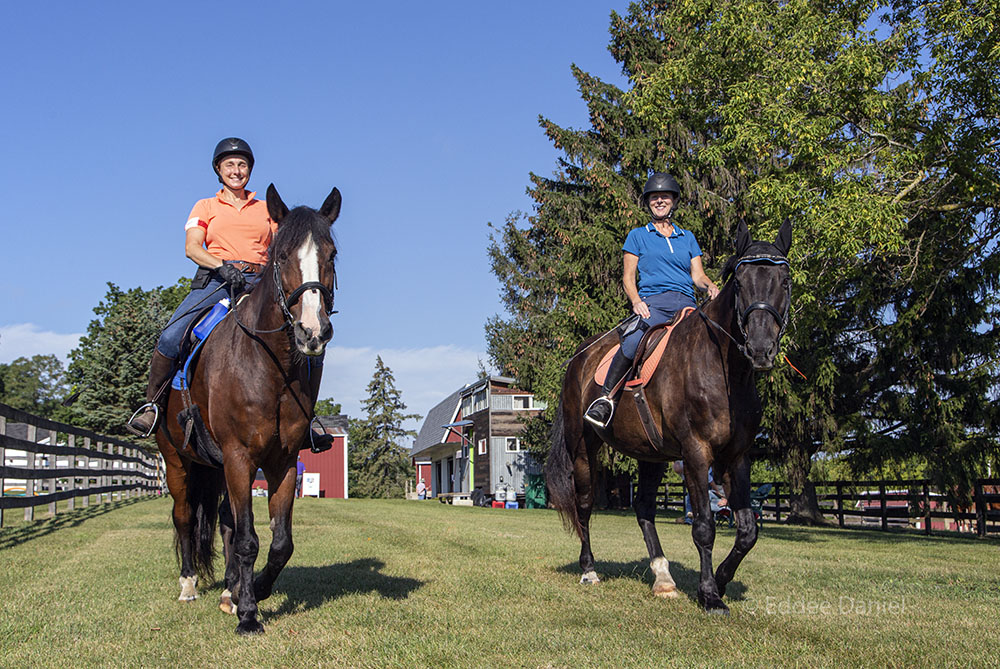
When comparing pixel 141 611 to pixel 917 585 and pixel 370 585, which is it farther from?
pixel 917 585

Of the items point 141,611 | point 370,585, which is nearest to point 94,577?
point 141,611

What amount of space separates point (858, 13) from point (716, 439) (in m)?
15.7

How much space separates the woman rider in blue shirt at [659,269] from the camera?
24.5 feet

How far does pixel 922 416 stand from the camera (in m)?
20.5

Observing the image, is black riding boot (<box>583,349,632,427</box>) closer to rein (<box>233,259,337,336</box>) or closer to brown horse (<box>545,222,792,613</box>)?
brown horse (<box>545,222,792,613</box>)

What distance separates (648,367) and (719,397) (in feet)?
3.03

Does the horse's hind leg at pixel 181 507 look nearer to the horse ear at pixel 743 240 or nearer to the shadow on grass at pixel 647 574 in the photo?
the shadow on grass at pixel 647 574

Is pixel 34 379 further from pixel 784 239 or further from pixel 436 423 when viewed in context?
pixel 784 239

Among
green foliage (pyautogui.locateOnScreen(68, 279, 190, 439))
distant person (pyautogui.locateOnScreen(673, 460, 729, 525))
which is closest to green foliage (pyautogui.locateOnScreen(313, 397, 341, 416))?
green foliage (pyautogui.locateOnScreen(68, 279, 190, 439))

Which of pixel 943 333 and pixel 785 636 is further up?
pixel 943 333

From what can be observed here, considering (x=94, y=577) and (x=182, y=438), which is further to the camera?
(x=94, y=577)

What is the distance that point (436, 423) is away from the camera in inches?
2815

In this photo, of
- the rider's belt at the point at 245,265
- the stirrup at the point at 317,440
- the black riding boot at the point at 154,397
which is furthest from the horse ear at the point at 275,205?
the black riding boot at the point at 154,397

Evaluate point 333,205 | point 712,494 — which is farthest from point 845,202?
point 333,205
